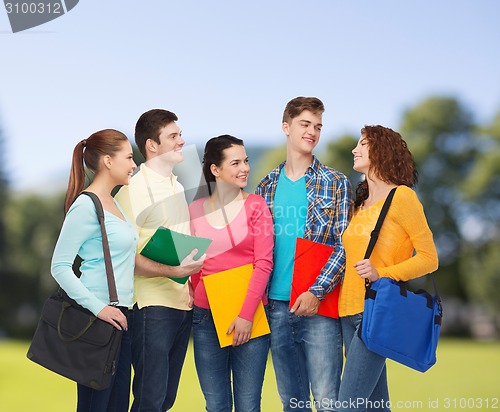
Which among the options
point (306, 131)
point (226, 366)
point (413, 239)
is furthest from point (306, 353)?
point (306, 131)

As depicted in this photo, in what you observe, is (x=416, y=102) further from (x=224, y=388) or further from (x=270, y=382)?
(x=224, y=388)

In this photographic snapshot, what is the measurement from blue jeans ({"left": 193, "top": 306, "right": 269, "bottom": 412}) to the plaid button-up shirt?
1.78 feet

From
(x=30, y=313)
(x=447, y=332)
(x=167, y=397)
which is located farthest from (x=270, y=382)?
(x=30, y=313)

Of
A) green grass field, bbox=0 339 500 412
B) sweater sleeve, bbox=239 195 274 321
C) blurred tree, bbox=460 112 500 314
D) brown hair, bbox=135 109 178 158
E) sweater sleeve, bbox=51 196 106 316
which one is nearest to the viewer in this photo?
sweater sleeve, bbox=51 196 106 316

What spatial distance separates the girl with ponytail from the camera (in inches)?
136

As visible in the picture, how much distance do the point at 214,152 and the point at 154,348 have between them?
1.25 m

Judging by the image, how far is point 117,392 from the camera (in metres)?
3.90

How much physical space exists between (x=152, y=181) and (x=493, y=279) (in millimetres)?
23034

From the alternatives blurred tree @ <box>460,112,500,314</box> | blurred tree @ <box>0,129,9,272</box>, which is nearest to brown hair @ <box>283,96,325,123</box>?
blurred tree @ <box>460,112,500,314</box>

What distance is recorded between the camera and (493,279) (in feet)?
81.4

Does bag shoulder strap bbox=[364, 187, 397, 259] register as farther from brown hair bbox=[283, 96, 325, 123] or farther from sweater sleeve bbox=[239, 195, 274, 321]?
brown hair bbox=[283, 96, 325, 123]

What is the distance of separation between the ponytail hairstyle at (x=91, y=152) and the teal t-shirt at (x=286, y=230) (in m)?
1.10

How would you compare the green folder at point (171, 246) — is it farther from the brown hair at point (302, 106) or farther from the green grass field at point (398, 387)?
the green grass field at point (398, 387)

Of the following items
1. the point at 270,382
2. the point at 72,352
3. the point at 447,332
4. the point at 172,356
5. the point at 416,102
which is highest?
the point at 72,352
